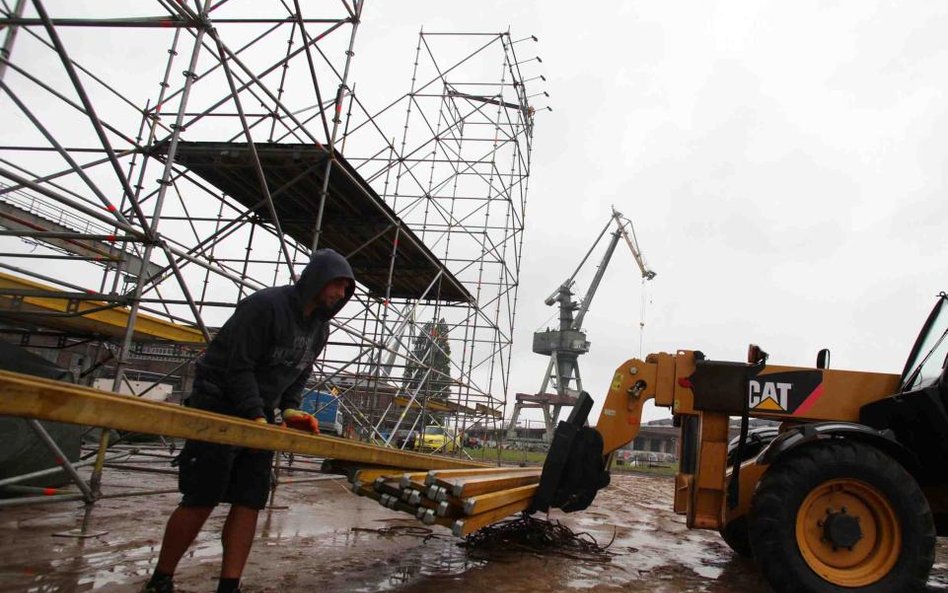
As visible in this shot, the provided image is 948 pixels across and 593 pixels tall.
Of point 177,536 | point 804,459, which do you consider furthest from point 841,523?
point 177,536

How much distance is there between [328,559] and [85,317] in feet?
14.9

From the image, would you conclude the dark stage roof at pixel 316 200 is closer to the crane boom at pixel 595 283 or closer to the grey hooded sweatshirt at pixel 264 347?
the grey hooded sweatshirt at pixel 264 347

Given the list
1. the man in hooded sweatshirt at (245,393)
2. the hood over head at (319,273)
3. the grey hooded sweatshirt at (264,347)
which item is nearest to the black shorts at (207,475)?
the man in hooded sweatshirt at (245,393)

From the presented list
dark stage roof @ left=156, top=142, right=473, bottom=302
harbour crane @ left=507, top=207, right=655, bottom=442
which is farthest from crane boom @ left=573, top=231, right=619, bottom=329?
dark stage roof @ left=156, top=142, right=473, bottom=302

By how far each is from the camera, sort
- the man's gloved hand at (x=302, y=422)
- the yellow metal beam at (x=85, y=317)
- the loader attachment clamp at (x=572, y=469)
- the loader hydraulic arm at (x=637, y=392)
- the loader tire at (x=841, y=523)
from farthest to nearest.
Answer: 1. the yellow metal beam at (x=85, y=317)
2. the loader hydraulic arm at (x=637, y=392)
3. the loader attachment clamp at (x=572, y=469)
4. the loader tire at (x=841, y=523)
5. the man's gloved hand at (x=302, y=422)

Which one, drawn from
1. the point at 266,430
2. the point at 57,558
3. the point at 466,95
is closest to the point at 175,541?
the point at 266,430

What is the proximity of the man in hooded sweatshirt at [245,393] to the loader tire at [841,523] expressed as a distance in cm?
306

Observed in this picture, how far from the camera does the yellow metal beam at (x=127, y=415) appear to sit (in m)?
1.50

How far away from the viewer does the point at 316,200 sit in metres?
7.45

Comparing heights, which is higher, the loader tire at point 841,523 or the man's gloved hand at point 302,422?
the man's gloved hand at point 302,422

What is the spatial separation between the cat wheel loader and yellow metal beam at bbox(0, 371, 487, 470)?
2.80 m

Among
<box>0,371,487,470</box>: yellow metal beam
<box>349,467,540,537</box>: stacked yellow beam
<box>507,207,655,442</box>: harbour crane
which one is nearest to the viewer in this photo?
<box>0,371,487,470</box>: yellow metal beam

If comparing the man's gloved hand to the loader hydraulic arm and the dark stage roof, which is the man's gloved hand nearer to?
the loader hydraulic arm

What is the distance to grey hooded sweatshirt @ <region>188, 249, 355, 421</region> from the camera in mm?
2811
